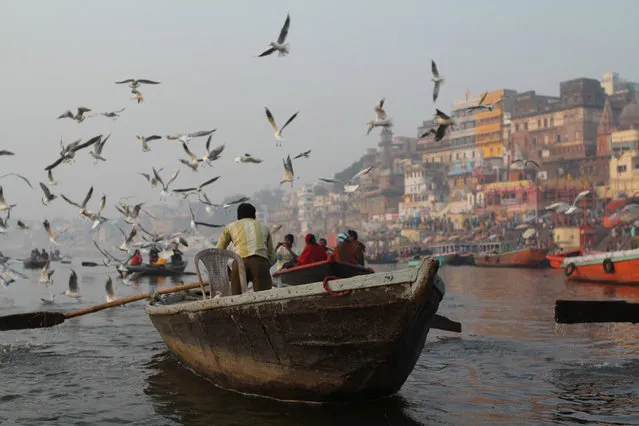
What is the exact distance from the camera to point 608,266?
27.6 m

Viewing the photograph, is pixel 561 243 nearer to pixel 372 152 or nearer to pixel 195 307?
pixel 195 307

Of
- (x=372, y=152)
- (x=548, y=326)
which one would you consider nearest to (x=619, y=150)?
(x=548, y=326)

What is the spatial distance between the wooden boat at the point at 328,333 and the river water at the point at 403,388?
276 millimetres

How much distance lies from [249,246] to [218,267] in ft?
Answer: 1.69

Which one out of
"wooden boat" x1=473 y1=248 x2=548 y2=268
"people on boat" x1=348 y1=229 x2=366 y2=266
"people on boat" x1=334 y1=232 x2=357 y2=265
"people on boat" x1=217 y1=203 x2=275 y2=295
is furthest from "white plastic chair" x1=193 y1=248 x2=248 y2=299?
"wooden boat" x1=473 y1=248 x2=548 y2=268

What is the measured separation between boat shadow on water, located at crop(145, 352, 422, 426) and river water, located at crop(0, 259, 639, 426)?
0.01 metres

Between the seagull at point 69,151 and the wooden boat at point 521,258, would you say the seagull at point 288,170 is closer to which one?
the seagull at point 69,151

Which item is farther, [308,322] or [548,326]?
[548,326]

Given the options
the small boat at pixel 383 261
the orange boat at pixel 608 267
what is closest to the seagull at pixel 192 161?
the orange boat at pixel 608 267

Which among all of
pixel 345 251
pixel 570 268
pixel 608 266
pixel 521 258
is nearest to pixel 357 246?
pixel 345 251

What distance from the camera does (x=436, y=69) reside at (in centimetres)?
1358

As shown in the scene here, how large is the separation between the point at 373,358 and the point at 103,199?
38.3 feet

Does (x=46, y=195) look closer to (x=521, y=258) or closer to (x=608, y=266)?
(x=608, y=266)

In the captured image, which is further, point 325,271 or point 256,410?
point 325,271
